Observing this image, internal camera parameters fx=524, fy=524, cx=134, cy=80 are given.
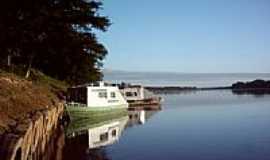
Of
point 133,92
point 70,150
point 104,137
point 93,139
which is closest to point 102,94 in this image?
point 104,137

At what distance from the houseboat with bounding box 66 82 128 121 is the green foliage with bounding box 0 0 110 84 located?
253cm

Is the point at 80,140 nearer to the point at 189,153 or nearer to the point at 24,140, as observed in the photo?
the point at 189,153

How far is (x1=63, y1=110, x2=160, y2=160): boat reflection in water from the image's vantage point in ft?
82.6

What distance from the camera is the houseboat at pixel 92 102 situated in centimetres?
4203

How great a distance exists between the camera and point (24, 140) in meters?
15.3

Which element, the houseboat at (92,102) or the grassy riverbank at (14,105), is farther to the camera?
the houseboat at (92,102)

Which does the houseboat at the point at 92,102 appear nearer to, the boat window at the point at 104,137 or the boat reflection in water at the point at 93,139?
the boat reflection in water at the point at 93,139

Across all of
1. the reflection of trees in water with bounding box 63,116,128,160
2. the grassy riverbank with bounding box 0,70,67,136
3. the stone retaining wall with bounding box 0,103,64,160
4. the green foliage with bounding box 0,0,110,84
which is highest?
the green foliage with bounding box 0,0,110,84

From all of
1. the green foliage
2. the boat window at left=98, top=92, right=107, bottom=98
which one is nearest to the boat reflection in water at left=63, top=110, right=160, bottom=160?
the boat window at left=98, top=92, right=107, bottom=98

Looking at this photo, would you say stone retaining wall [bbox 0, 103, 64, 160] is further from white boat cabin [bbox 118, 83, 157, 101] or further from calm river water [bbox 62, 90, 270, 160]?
white boat cabin [bbox 118, 83, 157, 101]

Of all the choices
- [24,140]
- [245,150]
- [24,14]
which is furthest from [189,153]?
[24,14]

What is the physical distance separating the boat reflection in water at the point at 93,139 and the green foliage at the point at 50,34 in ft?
21.1

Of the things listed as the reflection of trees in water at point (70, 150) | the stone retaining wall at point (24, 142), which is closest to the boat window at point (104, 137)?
the reflection of trees in water at point (70, 150)

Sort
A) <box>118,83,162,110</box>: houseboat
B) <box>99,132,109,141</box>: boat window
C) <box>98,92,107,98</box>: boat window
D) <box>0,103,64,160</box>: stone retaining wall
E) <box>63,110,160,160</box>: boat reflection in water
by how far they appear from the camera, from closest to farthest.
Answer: <box>0,103,64,160</box>: stone retaining wall < <box>63,110,160,160</box>: boat reflection in water < <box>99,132,109,141</box>: boat window < <box>98,92,107,98</box>: boat window < <box>118,83,162,110</box>: houseboat
